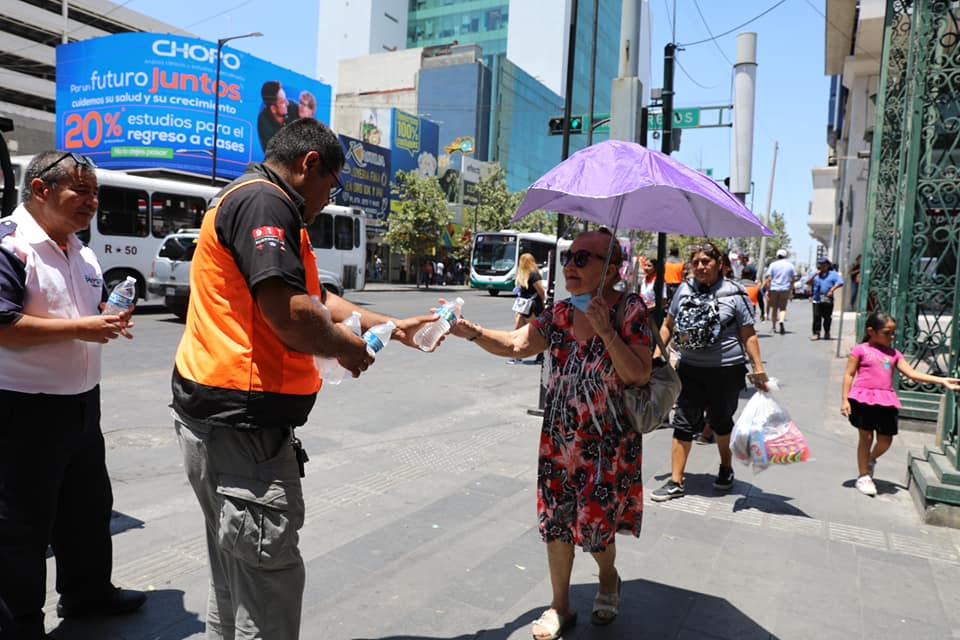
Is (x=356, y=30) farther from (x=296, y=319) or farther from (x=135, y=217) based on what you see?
→ (x=296, y=319)

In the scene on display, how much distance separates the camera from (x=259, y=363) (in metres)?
2.18

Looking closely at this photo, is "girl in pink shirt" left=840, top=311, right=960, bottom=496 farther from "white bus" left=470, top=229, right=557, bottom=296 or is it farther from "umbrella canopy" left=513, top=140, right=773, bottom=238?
"white bus" left=470, top=229, right=557, bottom=296

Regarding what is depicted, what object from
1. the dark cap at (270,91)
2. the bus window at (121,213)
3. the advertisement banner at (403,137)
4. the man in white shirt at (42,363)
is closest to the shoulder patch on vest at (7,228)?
the man in white shirt at (42,363)

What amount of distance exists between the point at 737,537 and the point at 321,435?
3.81m

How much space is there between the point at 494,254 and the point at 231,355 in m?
32.2

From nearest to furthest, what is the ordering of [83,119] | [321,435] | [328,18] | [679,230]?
[679,230] → [321,435] → [83,119] → [328,18]

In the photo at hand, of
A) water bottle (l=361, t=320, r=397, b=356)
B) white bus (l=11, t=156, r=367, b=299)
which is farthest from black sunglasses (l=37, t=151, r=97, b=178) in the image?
white bus (l=11, t=156, r=367, b=299)

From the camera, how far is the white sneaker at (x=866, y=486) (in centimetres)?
554

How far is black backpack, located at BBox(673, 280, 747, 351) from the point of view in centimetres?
538

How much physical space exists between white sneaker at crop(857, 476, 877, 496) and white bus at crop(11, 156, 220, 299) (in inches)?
642

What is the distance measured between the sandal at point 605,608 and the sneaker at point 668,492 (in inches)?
75.5

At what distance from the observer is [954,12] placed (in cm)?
804

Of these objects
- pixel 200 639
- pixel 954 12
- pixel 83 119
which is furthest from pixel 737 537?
pixel 83 119

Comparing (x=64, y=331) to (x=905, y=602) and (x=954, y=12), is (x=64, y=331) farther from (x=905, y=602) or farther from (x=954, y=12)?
(x=954, y=12)
